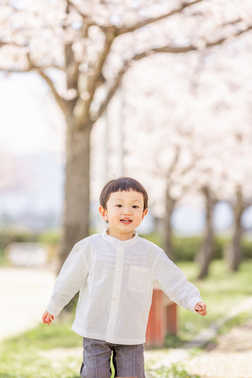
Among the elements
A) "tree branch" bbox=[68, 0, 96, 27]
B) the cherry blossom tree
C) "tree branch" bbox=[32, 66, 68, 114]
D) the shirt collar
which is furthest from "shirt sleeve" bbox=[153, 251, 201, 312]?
"tree branch" bbox=[32, 66, 68, 114]

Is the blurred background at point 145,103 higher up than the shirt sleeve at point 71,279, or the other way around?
the blurred background at point 145,103

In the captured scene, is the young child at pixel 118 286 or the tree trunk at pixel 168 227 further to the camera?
the tree trunk at pixel 168 227

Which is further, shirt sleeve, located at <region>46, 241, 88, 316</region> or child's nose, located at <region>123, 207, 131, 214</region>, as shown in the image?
shirt sleeve, located at <region>46, 241, 88, 316</region>

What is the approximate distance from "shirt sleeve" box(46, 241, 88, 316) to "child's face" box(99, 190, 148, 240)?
0.27 metres

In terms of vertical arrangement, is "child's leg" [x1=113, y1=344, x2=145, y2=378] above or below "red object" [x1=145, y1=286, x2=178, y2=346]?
above

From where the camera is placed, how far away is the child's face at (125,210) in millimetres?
3107

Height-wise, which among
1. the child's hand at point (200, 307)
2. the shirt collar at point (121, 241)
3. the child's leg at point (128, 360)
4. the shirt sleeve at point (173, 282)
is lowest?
the child's leg at point (128, 360)

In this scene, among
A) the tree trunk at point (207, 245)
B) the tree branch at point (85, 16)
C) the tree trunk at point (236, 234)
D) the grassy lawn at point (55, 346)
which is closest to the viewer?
the grassy lawn at point (55, 346)

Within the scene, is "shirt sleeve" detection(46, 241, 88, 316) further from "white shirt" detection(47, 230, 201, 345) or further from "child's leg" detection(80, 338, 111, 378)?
"child's leg" detection(80, 338, 111, 378)

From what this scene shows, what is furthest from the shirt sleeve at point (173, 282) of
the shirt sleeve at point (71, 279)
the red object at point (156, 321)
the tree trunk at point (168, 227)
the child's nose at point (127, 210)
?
the tree trunk at point (168, 227)

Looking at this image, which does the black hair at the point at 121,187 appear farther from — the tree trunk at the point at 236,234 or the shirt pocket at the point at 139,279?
the tree trunk at the point at 236,234

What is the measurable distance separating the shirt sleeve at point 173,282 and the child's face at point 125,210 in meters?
0.28

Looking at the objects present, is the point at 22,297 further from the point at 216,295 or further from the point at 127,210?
the point at 127,210

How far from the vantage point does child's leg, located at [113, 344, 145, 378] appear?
312cm
